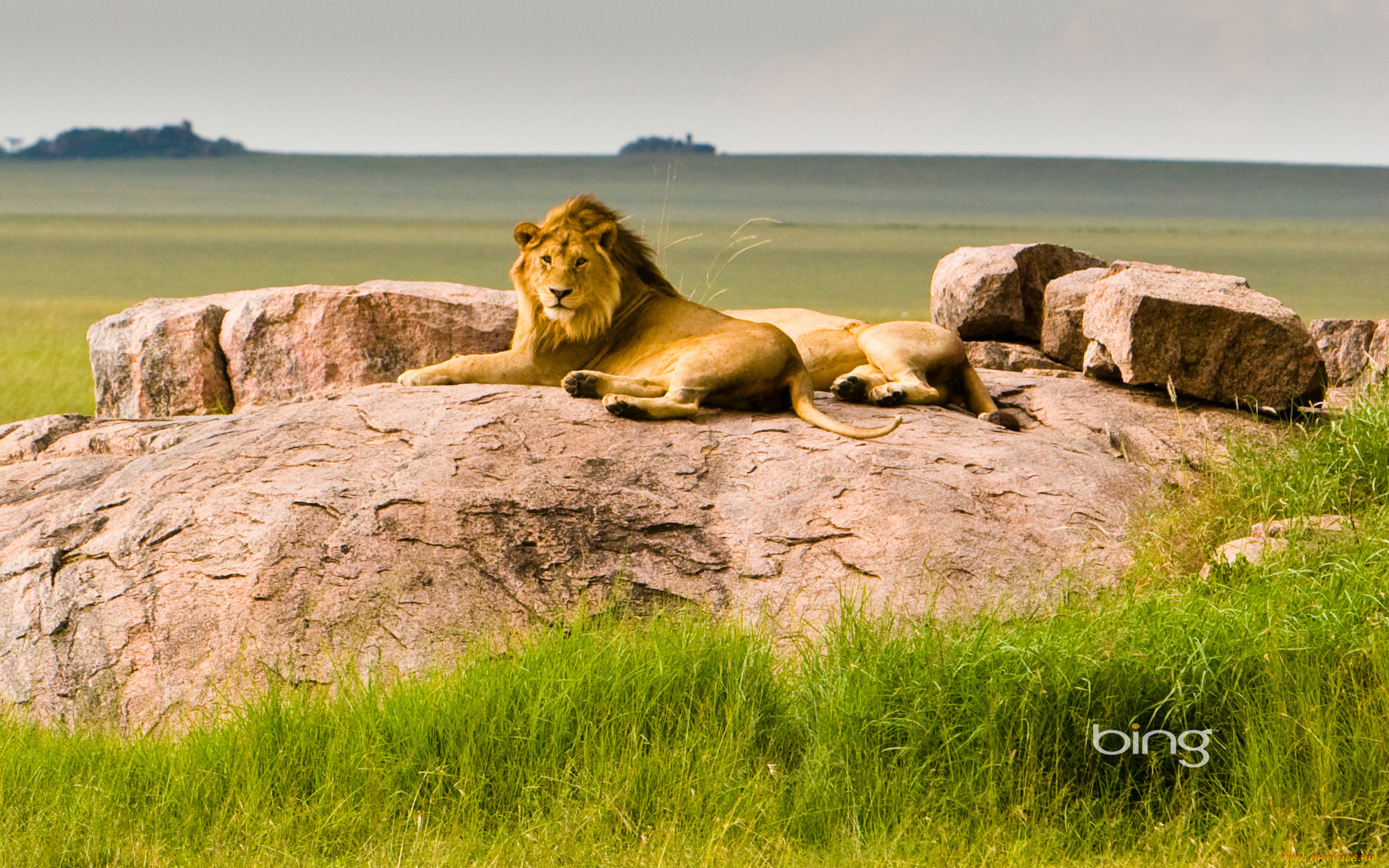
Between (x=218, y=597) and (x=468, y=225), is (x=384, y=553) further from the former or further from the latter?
(x=468, y=225)

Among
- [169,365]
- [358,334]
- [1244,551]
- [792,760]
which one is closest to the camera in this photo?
[792,760]

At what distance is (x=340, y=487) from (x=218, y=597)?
69cm

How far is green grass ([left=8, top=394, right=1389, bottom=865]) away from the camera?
13.6ft

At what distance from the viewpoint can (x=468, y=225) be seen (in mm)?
72188

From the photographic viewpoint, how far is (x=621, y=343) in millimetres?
7180

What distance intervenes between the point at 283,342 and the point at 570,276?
10.3 ft

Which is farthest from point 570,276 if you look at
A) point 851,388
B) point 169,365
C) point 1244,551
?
point 169,365

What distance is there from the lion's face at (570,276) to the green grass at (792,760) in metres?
2.46

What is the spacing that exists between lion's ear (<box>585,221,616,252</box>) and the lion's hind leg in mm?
762

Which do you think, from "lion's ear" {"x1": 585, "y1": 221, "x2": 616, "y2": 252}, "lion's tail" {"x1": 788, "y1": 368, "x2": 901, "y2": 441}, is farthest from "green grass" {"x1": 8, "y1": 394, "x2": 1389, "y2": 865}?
"lion's ear" {"x1": 585, "y1": 221, "x2": 616, "y2": 252}

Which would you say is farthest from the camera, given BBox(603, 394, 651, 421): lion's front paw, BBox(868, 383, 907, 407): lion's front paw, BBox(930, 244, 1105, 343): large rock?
BBox(930, 244, 1105, 343): large rock

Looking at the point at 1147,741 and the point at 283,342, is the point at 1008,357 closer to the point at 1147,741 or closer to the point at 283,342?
the point at 283,342

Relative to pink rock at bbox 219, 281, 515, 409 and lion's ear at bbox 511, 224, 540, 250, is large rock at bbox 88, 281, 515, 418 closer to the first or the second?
pink rock at bbox 219, 281, 515, 409

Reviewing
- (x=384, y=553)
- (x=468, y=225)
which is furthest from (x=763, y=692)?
(x=468, y=225)
